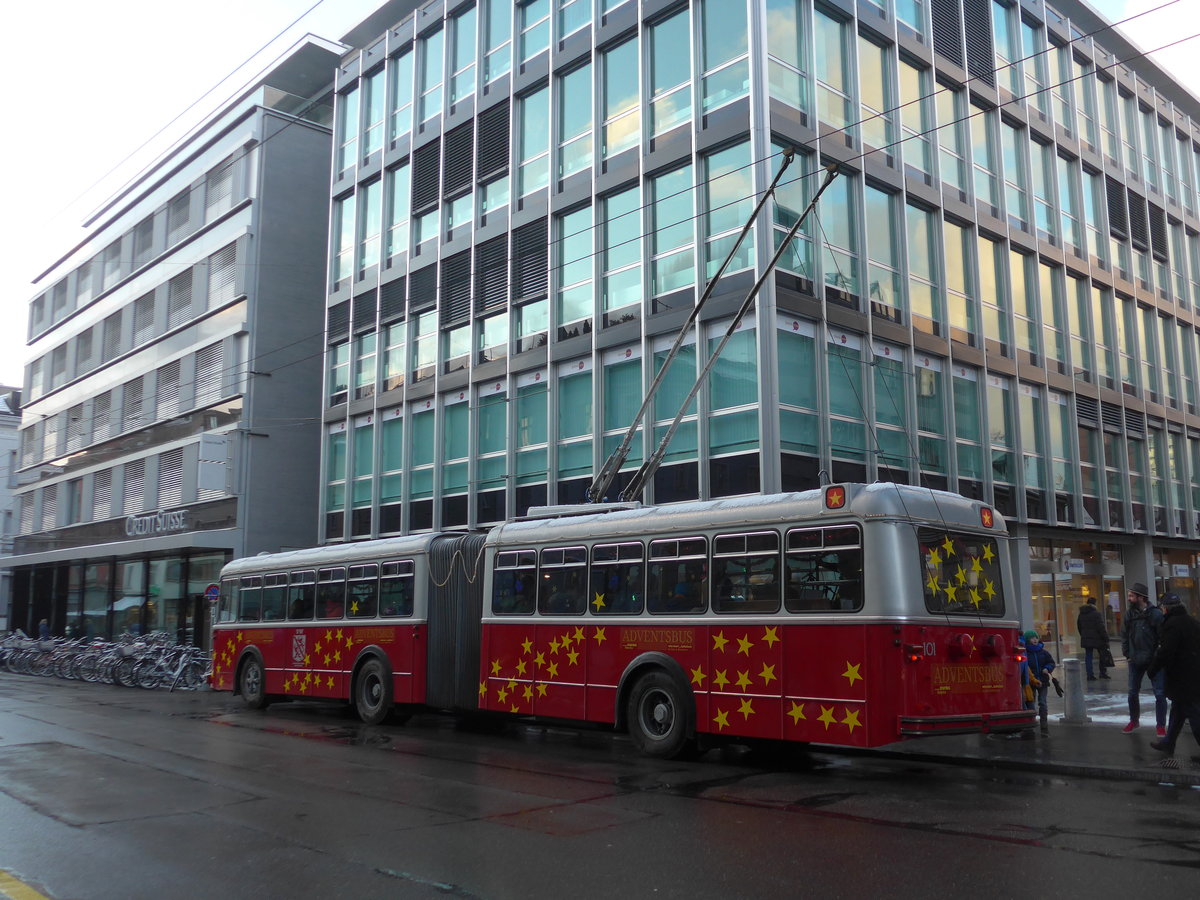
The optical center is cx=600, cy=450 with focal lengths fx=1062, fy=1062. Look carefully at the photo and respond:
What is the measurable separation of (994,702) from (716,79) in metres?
14.5

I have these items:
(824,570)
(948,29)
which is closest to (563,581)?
(824,570)

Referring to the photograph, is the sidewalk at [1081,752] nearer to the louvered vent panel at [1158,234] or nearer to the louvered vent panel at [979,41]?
the louvered vent panel at [979,41]

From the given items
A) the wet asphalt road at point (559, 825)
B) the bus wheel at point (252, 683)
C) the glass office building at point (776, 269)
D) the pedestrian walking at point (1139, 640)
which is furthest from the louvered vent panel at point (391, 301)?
the pedestrian walking at point (1139, 640)

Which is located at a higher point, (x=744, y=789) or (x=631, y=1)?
(x=631, y=1)

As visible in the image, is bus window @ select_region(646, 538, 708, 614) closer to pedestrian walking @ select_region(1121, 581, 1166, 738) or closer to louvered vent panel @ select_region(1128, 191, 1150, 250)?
pedestrian walking @ select_region(1121, 581, 1166, 738)

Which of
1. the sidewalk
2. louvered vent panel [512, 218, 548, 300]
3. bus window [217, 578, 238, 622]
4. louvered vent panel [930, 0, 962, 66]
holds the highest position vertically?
louvered vent panel [930, 0, 962, 66]

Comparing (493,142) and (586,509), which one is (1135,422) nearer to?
(493,142)

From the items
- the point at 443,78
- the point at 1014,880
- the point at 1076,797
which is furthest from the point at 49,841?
the point at 443,78

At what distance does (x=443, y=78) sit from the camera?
29.0 meters

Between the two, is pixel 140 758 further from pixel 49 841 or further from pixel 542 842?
pixel 542 842

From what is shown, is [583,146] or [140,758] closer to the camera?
[140,758]

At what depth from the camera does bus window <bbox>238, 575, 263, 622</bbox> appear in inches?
789

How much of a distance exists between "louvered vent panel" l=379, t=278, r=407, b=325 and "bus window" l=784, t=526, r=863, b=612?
20.3m

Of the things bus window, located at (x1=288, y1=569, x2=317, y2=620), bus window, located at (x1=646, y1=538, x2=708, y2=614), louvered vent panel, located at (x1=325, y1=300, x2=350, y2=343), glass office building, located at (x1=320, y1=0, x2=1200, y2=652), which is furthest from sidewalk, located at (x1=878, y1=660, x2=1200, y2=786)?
louvered vent panel, located at (x1=325, y1=300, x2=350, y2=343)
